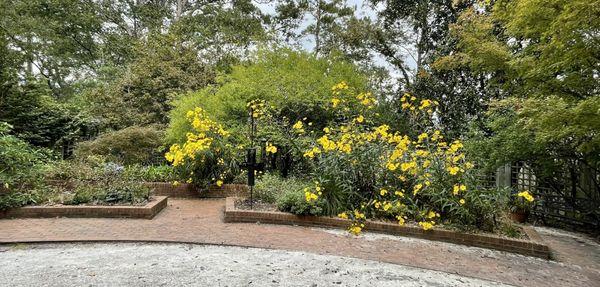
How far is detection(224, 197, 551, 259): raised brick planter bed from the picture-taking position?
461 centimetres

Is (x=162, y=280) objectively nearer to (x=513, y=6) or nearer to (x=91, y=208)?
(x=91, y=208)

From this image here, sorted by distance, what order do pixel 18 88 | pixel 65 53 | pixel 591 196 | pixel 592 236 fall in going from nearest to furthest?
1. pixel 592 236
2. pixel 591 196
3. pixel 18 88
4. pixel 65 53

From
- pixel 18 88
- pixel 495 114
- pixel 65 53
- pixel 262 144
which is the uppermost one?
pixel 65 53

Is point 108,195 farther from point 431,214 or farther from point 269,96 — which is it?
point 431,214

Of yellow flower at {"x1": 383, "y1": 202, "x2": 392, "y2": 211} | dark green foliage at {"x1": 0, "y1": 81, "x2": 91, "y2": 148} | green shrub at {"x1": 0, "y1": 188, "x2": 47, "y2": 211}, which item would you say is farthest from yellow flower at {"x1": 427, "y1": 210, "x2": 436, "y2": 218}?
dark green foliage at {"x1": 0, "y1": 81, "x2": 91, "y2": 148}

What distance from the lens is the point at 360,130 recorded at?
22.1ft

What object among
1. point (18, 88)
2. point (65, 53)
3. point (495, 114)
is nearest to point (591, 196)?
point (495, 114)

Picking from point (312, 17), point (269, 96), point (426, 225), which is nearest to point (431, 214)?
point (426, 225)

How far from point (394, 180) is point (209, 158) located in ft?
12.7

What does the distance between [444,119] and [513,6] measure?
742 centimetres

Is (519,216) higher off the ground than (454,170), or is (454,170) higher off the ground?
(454,170)

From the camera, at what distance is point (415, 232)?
5.04 m

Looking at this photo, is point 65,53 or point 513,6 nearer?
point 513,6

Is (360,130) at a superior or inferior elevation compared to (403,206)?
superior
